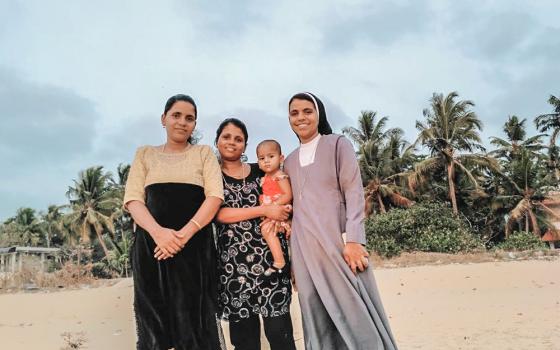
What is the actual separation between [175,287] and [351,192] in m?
1.01

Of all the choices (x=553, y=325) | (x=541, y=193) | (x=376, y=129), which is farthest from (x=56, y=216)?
(x=553, y=325)

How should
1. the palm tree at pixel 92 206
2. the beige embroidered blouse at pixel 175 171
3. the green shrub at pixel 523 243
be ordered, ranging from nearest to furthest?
the beige embroidered blouse at pixel 175 171 < the green shrub at pixel 523 243 < the palm tree at pixel 92 206

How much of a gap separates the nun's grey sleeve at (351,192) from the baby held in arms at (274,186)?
325 millimetres

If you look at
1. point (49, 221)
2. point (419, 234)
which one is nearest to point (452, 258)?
point (419, 234)

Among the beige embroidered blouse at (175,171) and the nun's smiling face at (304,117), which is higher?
the nun's smiling face at (304,117)

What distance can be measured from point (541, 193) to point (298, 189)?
24.4 metres

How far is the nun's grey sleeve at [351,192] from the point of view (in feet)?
7.76

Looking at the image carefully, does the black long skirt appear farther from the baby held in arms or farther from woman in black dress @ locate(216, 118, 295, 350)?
the baby held in arms

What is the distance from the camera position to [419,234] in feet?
57.9

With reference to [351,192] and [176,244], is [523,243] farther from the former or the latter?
[176,244]

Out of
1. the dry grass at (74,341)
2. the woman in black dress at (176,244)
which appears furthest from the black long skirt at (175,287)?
the dry grass at (74,341)

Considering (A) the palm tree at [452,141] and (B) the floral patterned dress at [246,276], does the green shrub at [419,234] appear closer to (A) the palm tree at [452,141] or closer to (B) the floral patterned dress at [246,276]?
(A) the palm tree at [452,141]

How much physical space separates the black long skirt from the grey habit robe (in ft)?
1.59

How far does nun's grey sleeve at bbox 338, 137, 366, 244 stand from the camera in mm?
2365
